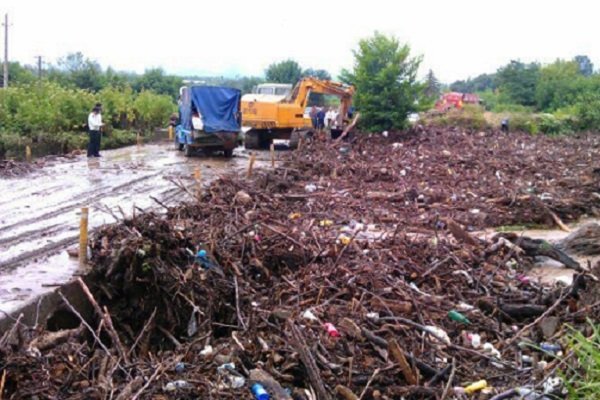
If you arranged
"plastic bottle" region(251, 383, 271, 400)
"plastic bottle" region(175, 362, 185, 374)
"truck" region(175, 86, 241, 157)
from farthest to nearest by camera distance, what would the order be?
"truck" region(175, 86, 241, 157), "plastic bottle" region(175, 362, 185, 374), "plastic bottle" region(251, 383, 271, 400)

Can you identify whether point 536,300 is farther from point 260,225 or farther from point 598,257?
point 260,225

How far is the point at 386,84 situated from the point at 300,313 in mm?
22591

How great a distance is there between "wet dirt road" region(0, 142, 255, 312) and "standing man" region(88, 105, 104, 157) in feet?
1.44

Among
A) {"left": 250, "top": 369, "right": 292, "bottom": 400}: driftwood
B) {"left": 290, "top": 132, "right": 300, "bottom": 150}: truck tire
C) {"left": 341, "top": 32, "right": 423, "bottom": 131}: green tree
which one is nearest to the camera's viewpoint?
{"left": 250, "top": 369, "right": 292, "bottom": 400}: driftwood

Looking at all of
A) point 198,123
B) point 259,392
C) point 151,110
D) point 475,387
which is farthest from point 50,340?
point 151,110

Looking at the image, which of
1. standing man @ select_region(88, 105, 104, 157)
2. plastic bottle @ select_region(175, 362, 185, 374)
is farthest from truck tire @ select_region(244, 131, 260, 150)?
plastic bottle @ select_region(175, 362, 185, 374)

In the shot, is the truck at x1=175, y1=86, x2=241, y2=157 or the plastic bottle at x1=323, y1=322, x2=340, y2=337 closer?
the plastic bottle at x1=323, y1=322, x2=340, y2=337

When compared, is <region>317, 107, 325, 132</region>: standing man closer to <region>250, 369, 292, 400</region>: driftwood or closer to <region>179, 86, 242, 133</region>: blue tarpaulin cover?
<region>179, 86, 242, 133</region>: blue tarpaulin cover

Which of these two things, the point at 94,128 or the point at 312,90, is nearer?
the point at 94,128

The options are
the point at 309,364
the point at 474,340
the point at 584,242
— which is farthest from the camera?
the point at 584,242

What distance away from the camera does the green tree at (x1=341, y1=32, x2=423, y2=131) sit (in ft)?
90.1

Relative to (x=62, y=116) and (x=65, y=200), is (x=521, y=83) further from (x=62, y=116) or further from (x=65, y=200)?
(x=65, y=200)

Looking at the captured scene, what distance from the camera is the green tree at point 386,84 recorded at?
27453 mm

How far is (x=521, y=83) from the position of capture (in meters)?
53.2
